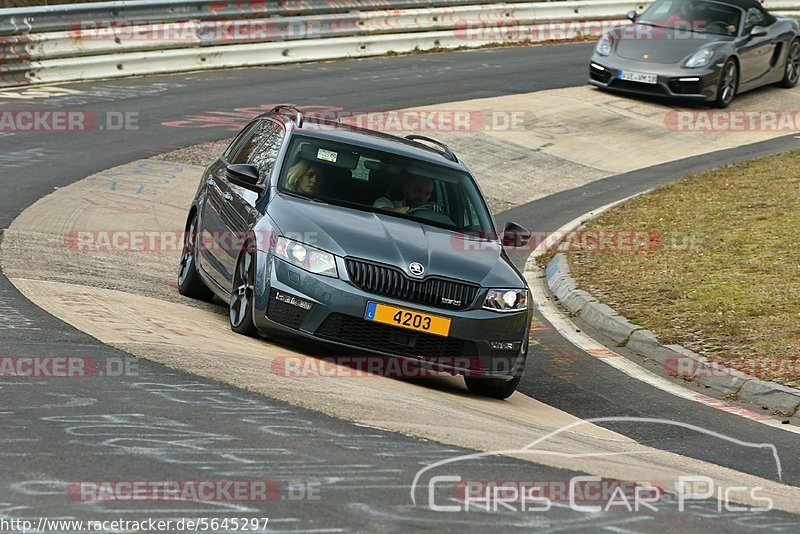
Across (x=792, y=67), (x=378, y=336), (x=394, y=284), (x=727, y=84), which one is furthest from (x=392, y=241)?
(x=792, y=67)

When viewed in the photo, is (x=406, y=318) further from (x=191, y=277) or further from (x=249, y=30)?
(x=249, y=30)

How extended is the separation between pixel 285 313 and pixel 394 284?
2.42 feet

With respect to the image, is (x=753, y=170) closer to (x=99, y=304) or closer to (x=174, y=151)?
(x=174, y=151)

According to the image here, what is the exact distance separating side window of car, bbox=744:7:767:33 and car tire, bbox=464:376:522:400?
618 inches

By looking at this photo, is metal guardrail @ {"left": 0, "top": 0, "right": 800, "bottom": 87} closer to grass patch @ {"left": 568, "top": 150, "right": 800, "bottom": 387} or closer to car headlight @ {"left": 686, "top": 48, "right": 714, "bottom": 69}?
car headlight @ {"left": 686, "top": 48, "right": 714, "bottom": 69}

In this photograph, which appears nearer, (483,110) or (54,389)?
(54,389)

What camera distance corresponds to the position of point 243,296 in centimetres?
936

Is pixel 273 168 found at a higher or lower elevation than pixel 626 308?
higher

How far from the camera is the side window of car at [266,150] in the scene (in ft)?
33.6

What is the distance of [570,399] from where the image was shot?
9625 millimetres

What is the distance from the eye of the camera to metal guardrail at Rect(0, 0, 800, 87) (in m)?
21.4

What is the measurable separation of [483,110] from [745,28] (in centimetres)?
537

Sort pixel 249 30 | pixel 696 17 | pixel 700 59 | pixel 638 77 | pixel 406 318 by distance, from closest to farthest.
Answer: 1. pixel 406 318
2. pixel 638 77
3. pixel 700 59
4. pixel 696 17
5. pixel 249 30

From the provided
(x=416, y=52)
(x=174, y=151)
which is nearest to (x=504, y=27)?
(x=416, y=52)
